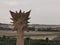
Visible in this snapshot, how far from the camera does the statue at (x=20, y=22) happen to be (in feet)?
15.5

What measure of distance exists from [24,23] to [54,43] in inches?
308

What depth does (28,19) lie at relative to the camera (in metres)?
4.80

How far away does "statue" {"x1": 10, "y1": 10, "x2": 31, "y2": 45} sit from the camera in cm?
Answer: 472

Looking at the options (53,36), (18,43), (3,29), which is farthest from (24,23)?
(53,36)

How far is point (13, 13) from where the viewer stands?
4715 millimetres

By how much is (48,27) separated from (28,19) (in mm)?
12481

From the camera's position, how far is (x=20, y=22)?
475cm

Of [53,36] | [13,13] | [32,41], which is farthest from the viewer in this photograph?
[53,36]

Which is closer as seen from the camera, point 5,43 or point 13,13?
point 13,13

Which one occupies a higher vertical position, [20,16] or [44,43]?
[20,16]

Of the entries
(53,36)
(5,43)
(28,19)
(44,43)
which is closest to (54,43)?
(44,43)

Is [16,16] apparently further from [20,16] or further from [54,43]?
[54,43]

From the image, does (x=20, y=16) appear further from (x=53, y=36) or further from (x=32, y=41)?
(x=53, y=36)

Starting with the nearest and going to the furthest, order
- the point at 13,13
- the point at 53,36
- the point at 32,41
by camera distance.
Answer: the point at 13,13, the point at 32,41, the point at 53,36
